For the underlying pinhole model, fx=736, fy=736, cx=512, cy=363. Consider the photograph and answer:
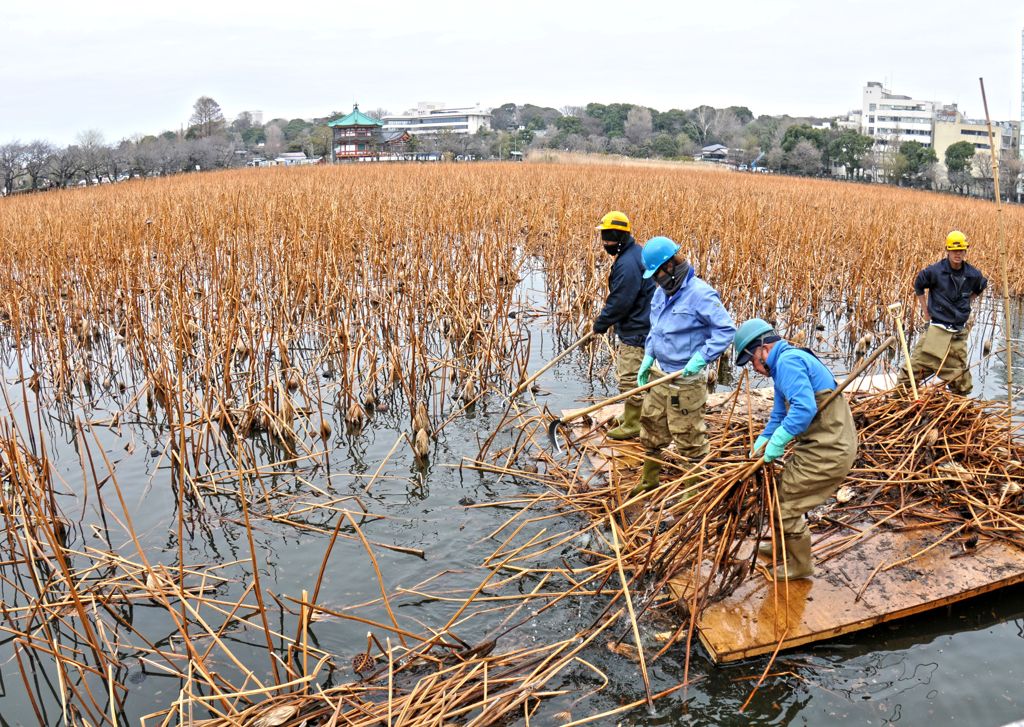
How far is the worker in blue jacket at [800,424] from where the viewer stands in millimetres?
3234

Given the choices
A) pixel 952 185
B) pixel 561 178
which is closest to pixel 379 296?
pixel 561 178

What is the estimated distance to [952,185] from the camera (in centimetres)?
3547

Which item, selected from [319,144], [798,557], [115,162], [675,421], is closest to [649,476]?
[675,421]

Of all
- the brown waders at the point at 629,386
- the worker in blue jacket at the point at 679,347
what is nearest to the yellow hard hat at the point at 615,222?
the worker in blue jacket at the point at 679,347

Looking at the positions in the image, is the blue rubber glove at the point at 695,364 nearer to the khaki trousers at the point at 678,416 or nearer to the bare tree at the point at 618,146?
the khaki trousers at the point at 678,416

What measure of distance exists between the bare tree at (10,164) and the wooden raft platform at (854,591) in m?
26.0

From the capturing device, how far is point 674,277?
4043 mm

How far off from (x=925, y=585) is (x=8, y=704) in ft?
14.6

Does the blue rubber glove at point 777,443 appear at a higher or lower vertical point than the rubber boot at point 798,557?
higher

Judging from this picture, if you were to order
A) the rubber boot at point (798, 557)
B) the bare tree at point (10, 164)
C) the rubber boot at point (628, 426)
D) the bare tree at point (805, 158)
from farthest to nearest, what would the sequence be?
the bare tree at point (805, 158)
the bare tree at point (10, 164)
the rubber boot at point (628, 426)
the rubber boot at point (798, 557)

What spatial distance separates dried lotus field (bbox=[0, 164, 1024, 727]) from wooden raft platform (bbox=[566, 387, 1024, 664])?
162mm

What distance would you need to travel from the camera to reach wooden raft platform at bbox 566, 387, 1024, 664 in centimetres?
343

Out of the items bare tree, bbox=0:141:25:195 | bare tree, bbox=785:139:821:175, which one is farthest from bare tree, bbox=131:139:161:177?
bare tree, bbox=785:139:821:175

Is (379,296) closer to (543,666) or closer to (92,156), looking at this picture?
(543,666)
